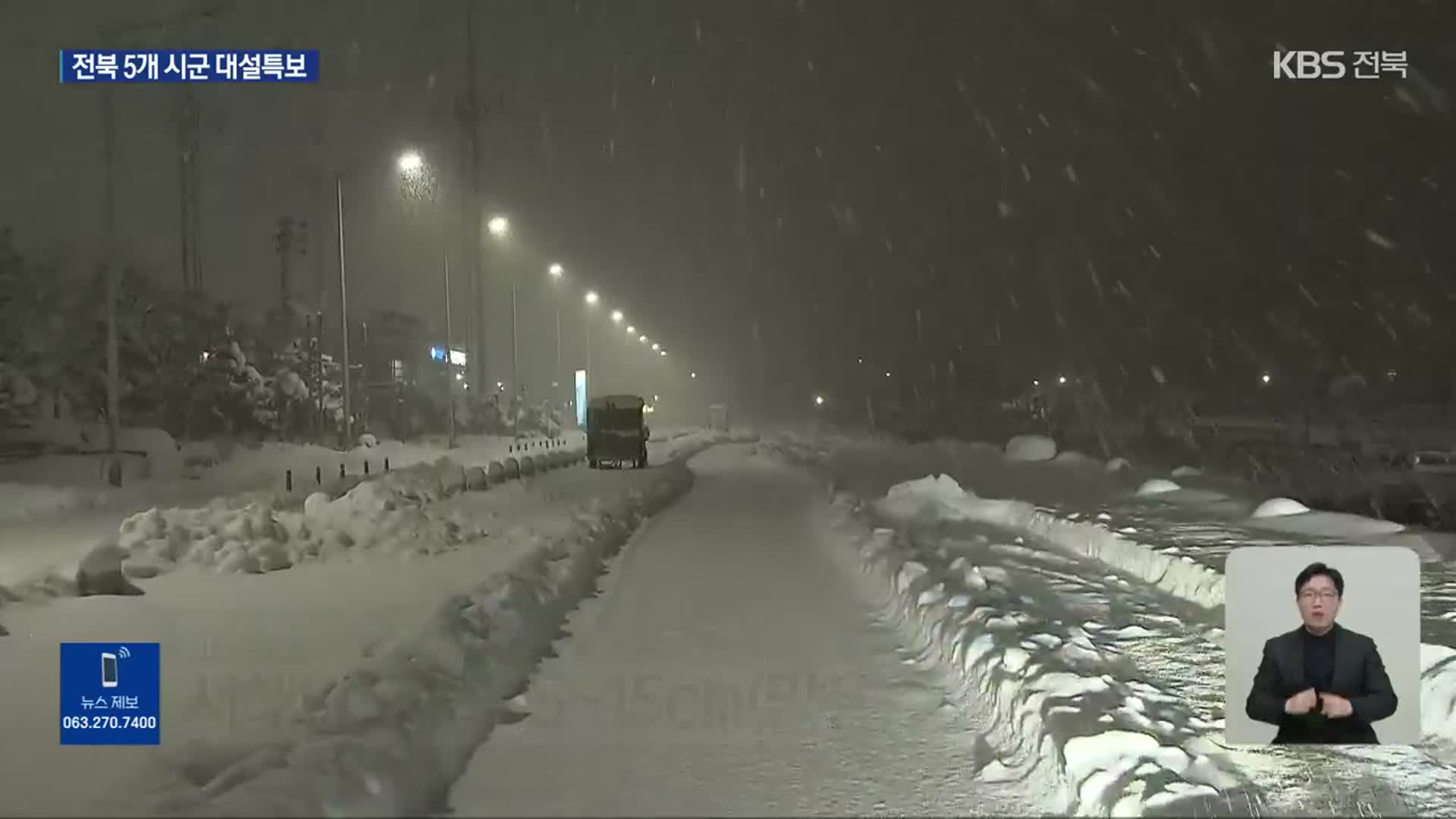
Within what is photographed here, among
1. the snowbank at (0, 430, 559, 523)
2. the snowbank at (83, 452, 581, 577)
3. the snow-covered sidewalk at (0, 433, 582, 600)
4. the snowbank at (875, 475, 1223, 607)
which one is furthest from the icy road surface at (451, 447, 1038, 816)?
the snowbank at (0, 430, 559, 523)

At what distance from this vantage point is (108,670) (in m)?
7.17

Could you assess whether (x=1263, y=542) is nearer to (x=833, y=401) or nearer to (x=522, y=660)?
(x=522, y=660)

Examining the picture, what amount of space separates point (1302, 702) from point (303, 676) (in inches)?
258

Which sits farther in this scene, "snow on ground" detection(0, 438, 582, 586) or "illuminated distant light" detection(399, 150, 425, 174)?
"illuminated distant light" detection(399, 150, 425, 174)

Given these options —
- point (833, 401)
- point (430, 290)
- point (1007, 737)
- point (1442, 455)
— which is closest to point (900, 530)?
point (1007, 737)

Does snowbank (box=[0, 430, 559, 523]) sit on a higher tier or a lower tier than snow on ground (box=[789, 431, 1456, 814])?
higher

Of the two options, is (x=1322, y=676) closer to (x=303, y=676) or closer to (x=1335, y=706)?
(x=1335, y=706)

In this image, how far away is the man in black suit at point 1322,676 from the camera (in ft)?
18.5

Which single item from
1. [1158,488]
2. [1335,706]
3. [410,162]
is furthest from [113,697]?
[410,162]

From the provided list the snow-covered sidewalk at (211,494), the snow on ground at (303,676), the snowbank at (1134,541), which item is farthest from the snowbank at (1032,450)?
the snow on ground at (303,676)

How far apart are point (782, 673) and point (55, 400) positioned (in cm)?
3770

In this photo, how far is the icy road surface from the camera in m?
6.28

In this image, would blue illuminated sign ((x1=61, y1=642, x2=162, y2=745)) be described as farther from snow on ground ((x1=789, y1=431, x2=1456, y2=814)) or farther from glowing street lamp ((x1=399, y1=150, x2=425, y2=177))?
glowing street lamp ((x1=399, y1=150, x2=425, y2=177))

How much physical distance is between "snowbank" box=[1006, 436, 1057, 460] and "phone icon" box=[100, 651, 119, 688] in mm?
35458
